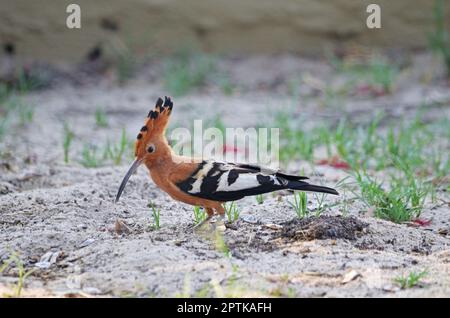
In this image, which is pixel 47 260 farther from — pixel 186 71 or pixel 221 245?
pixel 186 71

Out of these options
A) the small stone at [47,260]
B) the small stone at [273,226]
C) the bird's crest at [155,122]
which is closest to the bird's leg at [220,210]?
the small stone at [273,226]

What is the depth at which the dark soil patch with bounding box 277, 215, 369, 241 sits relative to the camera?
395cm

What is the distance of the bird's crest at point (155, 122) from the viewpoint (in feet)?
13.4

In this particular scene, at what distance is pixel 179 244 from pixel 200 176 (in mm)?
363

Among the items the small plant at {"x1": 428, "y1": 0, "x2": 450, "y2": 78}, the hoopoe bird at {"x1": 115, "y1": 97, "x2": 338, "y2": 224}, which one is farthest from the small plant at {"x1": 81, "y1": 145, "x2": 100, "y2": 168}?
the small plant at {"x1": 428, "y1": 0, "x2": 450, "y2": 78}

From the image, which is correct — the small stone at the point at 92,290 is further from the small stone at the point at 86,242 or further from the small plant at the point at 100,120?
the small plant at the point at 100,120

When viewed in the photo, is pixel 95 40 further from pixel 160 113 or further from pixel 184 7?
pixel 160 113

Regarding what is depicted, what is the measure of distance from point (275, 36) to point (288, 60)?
31 cm

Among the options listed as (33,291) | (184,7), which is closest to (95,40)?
(184,7)

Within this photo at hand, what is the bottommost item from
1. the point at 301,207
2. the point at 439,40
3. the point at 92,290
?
the point at 92,290

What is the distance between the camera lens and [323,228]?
3.97 m

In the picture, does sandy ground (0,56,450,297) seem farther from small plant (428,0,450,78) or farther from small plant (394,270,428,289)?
small plant (428,0,450,78)

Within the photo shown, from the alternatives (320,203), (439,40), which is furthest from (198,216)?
(439,40)

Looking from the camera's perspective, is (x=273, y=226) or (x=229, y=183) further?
(x=273, y=226)
